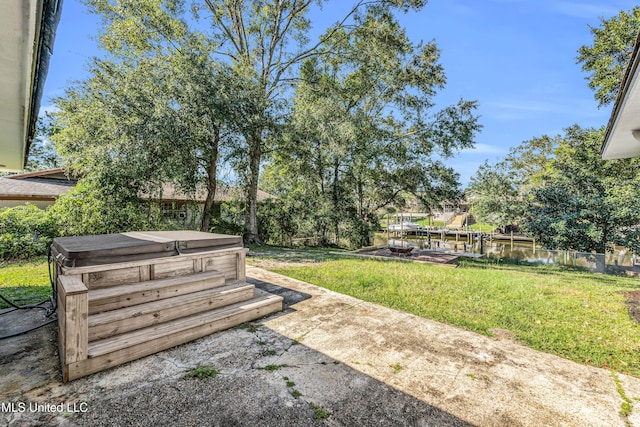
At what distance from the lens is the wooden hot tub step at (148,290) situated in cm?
268

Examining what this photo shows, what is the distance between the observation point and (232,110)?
29.9ft

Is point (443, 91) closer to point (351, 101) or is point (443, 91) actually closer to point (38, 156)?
point (351, 101)

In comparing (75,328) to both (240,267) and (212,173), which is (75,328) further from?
(212,173)

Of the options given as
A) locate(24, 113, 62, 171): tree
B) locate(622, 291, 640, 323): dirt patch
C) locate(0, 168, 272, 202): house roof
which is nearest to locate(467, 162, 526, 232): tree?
locate(622, 291, 640, 323): dirt patch

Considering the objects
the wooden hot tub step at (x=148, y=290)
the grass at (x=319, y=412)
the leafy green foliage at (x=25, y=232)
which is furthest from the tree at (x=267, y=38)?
the grass at (x=319, y=412)

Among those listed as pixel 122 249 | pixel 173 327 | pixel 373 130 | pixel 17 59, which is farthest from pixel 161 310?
pixel 373 130

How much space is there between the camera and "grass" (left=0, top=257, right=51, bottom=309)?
4.20 m

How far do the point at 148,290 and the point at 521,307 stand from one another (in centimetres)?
519

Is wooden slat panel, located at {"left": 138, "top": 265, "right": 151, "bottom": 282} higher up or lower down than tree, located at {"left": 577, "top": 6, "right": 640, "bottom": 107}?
lower down

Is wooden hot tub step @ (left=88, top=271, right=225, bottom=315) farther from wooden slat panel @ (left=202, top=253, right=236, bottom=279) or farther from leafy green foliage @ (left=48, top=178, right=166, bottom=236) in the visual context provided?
leafy green foliage @ (left=48, top=178, right=166, bottom=236)

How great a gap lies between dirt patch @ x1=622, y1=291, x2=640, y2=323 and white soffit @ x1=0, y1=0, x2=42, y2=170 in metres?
6.88

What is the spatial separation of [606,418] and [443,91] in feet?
50.3

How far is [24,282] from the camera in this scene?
16.7 feet

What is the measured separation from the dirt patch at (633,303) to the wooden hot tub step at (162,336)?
5.25 metres
